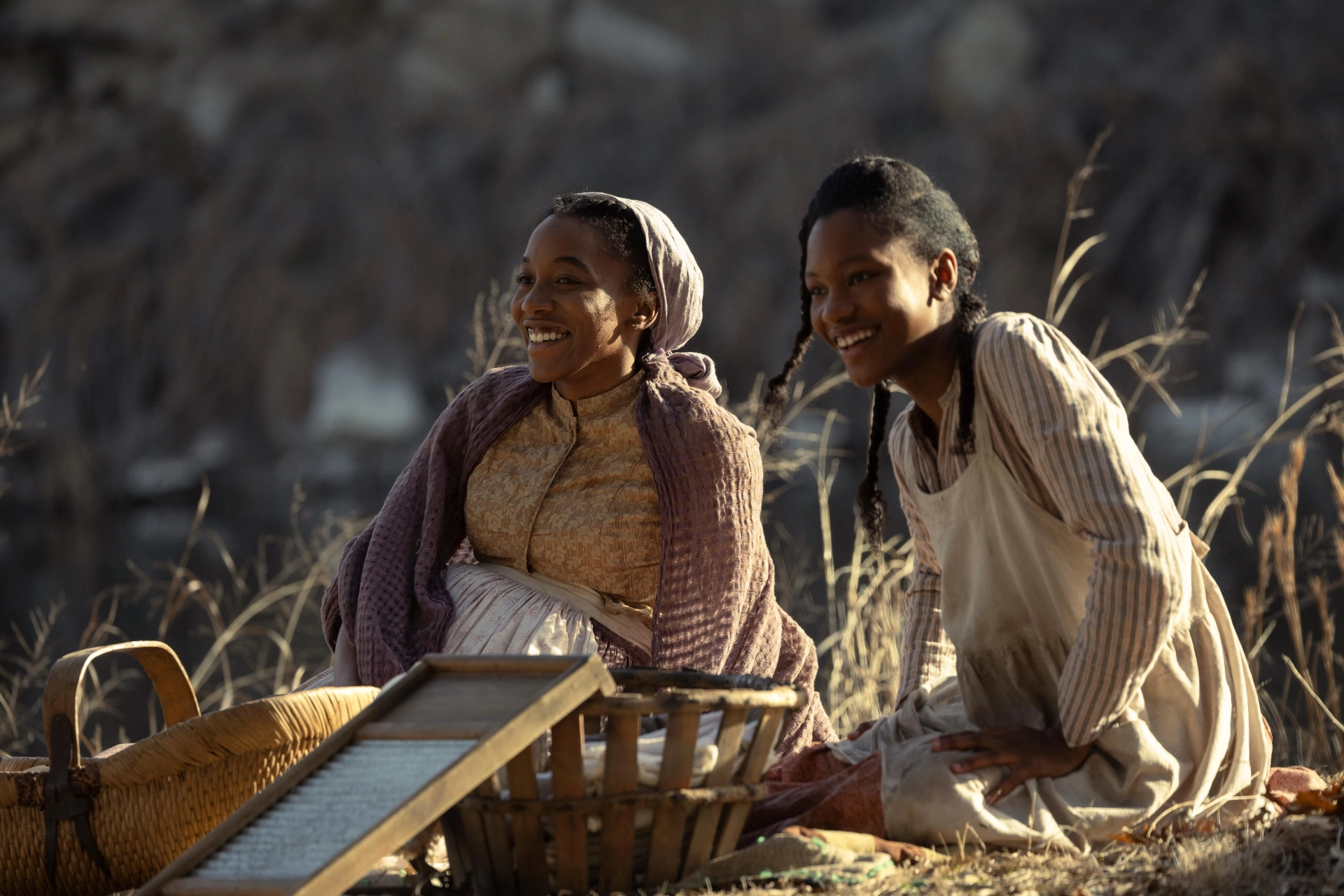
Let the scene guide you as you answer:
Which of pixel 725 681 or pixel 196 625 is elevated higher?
pixel 725 681

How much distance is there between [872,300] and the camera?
2.12 meters

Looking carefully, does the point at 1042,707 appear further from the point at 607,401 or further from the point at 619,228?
the point at 619,228

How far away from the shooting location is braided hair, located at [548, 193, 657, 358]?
2.80m

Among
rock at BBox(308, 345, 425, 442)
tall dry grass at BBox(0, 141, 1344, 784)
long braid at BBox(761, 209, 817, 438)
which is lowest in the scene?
rock at BBox(308, 345, 425, 442)

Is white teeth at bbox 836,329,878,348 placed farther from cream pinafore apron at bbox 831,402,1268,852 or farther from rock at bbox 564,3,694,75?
rock at bbox 564,3,694,75

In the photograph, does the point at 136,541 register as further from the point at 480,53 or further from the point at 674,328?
the point at 674,328

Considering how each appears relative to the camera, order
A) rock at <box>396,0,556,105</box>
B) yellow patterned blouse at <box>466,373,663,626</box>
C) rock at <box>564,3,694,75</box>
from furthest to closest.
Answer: rock at <box>396,0,556,105</box>, rock at <box>564,3,694,75</box>, yellow patterned blouse at <box>466,373,663,626</box>

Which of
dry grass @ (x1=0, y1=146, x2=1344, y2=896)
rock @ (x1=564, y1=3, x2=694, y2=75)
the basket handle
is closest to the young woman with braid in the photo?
dry grass @ (x1=0, y1=146, x2=1344, y2=896)

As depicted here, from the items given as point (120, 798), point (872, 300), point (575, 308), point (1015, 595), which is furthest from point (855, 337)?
point (120, 798)

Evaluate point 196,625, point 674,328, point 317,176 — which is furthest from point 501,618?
point 317,176

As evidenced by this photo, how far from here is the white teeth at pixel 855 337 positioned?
2.13m

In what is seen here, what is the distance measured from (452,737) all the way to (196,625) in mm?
6148

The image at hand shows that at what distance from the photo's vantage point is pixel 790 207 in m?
10.7

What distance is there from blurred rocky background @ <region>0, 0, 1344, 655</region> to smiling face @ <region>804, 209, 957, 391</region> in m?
5.74
